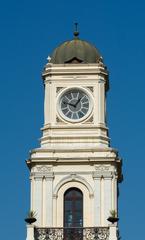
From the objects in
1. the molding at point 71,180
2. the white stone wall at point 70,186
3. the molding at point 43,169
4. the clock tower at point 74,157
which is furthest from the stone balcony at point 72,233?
the molding at point 43,169

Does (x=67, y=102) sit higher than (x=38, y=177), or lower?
higher

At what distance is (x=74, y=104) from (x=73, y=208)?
21.2 feet

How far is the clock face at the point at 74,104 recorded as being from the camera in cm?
7850

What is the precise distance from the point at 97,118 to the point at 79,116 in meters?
1.07

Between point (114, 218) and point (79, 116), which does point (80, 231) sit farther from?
point (79, 116)

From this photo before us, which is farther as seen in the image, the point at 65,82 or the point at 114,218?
the point at 65,82

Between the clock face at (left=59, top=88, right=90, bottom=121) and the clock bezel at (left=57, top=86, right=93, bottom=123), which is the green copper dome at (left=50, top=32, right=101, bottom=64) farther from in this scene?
the clock face at (left=59, top=88, right=90, bottom=121)

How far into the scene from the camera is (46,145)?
256ft

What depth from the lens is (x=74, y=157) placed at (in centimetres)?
7681

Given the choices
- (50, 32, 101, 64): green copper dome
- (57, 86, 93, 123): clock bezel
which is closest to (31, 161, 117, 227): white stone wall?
(57, 86, 93, 123): clock bezel

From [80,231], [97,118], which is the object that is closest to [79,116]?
[97,118]

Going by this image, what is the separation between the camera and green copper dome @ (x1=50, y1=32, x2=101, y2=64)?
7956cm

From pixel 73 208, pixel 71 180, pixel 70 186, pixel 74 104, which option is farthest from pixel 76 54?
pixel 73 208

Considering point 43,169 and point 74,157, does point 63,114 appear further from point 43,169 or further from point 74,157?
point 43,169
